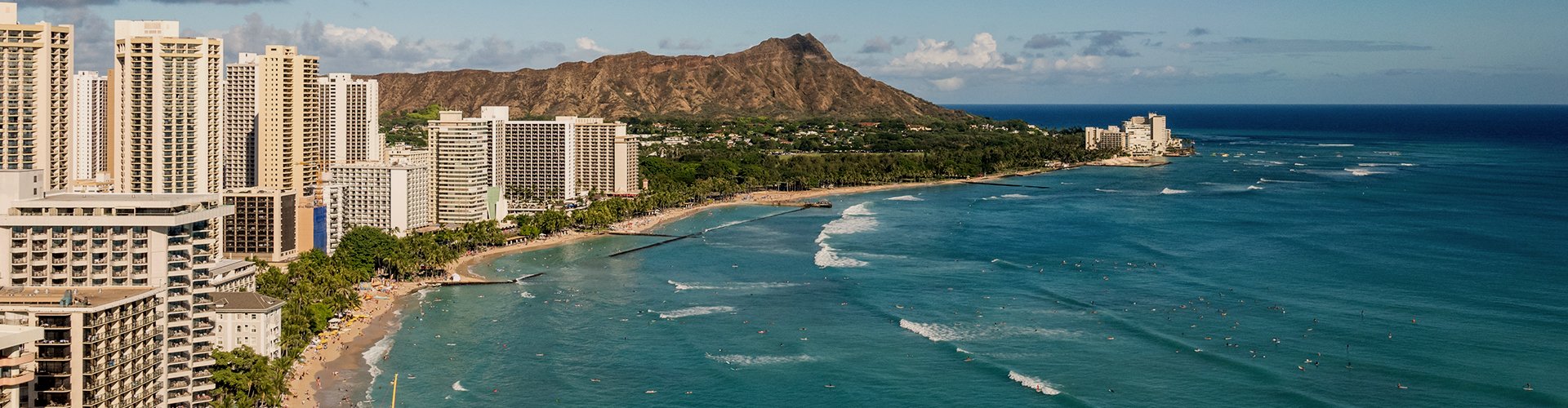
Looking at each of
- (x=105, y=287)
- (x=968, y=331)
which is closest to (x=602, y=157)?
(x=968, y=331)

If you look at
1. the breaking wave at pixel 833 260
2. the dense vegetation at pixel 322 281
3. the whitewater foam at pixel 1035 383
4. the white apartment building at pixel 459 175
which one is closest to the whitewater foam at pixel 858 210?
the breaking wave at pixel 833 260

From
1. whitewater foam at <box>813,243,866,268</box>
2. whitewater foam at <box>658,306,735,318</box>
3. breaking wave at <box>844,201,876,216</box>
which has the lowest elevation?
whitewater foam at <box>658,306,735,318</box>

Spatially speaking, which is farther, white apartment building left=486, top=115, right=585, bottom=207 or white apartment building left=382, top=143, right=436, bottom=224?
white apartment building left=486, top=115, right=585, bottom=207

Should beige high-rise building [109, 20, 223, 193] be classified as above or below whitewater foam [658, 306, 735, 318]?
above

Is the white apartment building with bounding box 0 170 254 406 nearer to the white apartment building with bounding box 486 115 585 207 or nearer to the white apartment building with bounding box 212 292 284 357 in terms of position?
the white apartment building with bounding box 212 292 284 357

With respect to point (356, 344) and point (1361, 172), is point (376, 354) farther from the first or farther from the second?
point (1361, 172)

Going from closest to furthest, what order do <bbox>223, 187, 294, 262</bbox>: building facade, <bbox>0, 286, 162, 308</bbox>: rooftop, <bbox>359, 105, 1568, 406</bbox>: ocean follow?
1. <bbox>0, 286, 162, 308</bbox>: rooftop
2. <bbox>359, 105, 1568, 406</bbox>: ocean
3. <bbox>223, 187, 294, 262</bbox>: building facade

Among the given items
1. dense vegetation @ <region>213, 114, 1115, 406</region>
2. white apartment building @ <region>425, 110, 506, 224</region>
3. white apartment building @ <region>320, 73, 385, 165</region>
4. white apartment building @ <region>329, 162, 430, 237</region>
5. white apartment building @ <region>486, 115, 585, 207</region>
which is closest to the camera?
dense vegetation @ <region>213, 114, 1115, 406</region>

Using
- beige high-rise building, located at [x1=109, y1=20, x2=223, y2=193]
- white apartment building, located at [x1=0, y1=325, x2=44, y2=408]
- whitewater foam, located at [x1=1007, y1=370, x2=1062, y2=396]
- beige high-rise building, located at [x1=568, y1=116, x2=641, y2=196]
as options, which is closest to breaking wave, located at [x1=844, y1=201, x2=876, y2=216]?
beige high-rise building, located at [x1=568, y1=116, x2=641, y2=196]
